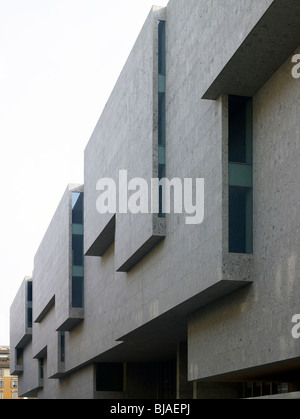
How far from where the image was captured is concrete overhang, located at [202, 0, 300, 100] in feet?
47.5

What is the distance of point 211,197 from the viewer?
1812 cm

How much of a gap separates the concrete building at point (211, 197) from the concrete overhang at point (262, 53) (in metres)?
0.04

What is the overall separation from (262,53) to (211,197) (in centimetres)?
386

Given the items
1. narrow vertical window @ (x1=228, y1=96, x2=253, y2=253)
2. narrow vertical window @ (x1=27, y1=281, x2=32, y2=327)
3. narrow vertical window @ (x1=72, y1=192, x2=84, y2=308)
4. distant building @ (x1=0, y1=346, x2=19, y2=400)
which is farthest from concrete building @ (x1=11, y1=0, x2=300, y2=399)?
distant building @ (x1=0, y1=346, x2=19, y2=400)

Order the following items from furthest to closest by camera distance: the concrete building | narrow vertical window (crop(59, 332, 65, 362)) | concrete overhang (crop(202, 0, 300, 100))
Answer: narrow vertical window (crop(59, 332, 65, 362))
the concrete building
concrete overhang (crop(202, 0, 300, 100))

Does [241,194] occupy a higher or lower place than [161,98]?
lower

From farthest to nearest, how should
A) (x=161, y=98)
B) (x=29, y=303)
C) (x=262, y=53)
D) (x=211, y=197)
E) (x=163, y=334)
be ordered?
(x=29, y=303) < (x=163, y=334) < (x=161, y=98) < (x=211, y=197) < (x=262, y=53)

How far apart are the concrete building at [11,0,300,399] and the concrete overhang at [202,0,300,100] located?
0.12ft

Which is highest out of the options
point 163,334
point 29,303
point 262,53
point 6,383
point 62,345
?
point 262,53

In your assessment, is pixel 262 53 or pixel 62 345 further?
pixel 62 345

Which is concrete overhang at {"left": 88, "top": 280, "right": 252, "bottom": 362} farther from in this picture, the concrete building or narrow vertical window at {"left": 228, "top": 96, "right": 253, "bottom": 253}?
narrow vertical window at {"left": 228, "top": 96, "right": 253, "bottom": 253}

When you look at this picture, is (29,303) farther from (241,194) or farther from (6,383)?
(6,383)

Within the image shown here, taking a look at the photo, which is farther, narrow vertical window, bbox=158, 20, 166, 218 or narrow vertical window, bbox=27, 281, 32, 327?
narrow vertical window, bbox=27, 281, 32, 327

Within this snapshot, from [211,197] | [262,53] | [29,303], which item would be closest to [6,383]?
[29,303]
